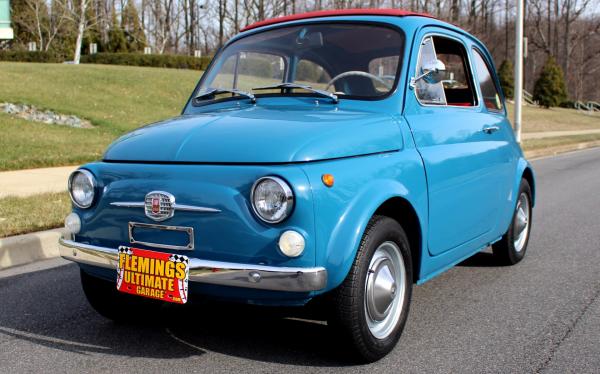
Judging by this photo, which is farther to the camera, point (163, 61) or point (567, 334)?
point (163, 61)

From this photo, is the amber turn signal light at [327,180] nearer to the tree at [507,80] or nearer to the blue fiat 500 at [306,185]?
the blue fiat 500 at [306,185]

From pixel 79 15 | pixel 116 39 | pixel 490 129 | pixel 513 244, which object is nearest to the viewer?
pixel 490 129

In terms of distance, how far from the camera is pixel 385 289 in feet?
11.5

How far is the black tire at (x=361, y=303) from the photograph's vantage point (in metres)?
3.21

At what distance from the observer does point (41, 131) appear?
49.5 ft

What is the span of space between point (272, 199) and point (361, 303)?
0.68 m

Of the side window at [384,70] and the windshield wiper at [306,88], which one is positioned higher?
the side window at [384,70]

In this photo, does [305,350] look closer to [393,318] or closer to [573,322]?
[393,318]

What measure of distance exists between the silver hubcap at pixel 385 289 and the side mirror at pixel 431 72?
1155 millimetres

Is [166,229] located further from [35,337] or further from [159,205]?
[35,337]

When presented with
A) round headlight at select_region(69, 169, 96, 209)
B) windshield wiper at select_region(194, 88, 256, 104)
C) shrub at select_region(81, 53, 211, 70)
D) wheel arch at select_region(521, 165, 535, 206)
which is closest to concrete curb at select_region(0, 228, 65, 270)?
windshield wiper at select_region(194, 88, 256, 104)

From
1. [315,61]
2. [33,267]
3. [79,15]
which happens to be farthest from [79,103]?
[79,15]

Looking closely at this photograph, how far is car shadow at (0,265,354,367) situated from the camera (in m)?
3.62

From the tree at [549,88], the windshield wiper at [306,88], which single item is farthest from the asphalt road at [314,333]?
the tree at [549,88]
